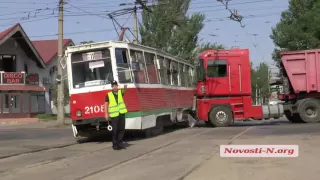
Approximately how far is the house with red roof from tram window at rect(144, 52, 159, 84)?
2568 centimetres

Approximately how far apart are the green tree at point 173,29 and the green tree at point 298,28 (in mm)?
8709

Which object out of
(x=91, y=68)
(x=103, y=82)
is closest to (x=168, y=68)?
(x=91, y=68)

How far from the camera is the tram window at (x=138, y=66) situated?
15.4 meters

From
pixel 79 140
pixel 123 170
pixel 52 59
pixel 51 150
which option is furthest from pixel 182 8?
pixel 123 170

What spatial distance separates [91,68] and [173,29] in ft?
105

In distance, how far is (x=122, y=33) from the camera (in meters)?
21.5

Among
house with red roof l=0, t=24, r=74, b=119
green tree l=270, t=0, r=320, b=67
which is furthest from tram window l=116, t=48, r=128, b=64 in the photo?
green tree l=270, t=0, r=320, b=67

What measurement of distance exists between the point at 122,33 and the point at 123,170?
42.0ft

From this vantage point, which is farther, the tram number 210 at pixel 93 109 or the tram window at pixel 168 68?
the tram window at pixel 168 68

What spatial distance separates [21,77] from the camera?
42.1m

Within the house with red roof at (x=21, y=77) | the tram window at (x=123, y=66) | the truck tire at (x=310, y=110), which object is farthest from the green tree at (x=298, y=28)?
the tram window at (x=123, y=66)

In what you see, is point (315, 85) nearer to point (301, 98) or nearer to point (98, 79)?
point (301, 98)

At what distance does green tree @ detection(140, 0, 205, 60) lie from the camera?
132 ft

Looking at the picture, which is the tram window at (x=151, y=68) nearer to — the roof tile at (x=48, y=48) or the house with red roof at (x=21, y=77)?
the house with red roof at (x=21, y=77)
